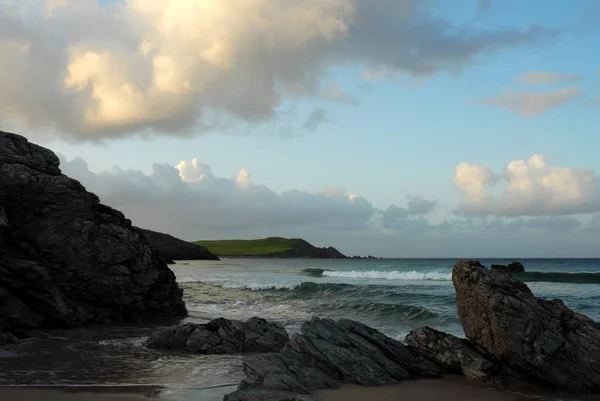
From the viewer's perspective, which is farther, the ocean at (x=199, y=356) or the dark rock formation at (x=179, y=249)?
the dark rock formation at (x=179, y=249)

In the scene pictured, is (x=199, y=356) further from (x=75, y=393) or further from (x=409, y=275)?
(x=409, y=275)

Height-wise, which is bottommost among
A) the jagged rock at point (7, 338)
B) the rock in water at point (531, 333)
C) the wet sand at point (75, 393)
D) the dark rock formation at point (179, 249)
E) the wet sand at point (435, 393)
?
the wet sand at point (435, 393)

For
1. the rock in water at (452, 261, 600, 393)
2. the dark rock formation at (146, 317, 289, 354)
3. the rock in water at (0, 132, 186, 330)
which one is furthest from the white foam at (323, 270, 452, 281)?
the rock in water at (452, 261, 600, 393)

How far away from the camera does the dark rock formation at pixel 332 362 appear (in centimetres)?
1256

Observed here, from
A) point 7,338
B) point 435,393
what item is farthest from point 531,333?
point 7,338

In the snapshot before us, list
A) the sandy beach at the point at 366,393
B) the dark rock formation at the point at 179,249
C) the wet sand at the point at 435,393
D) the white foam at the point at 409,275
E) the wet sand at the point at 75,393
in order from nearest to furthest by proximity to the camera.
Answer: the wet sand at the point at 75,393
the sandy beach at the point at 366,393
the wet sand at the point at 435,393
the white foam at the point at 409,275
the dark rock formation at the point at 179,249

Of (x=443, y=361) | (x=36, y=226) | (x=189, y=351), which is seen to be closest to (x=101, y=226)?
(x=36, y=226)

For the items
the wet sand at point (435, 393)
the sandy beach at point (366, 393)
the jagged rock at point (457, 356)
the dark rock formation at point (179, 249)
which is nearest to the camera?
the sandy beach at point (366, 393)

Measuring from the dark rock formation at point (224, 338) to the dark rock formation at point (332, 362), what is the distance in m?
3.97

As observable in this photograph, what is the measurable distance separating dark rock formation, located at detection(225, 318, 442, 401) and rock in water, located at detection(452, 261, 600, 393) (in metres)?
1.93

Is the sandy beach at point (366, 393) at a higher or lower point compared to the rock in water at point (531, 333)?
lower

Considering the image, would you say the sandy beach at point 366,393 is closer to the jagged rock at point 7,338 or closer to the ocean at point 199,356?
the ocean at point 199,356

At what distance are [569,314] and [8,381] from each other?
15005 millimetres

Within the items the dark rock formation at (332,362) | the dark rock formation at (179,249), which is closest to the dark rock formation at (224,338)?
the dark rock formation at (332,362)
